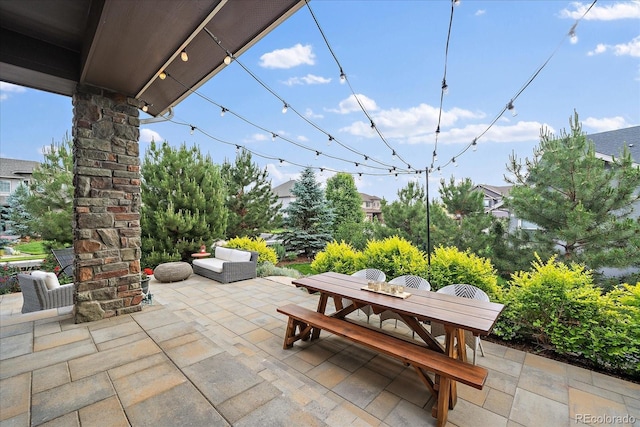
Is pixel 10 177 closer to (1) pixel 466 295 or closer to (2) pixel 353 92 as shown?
(2) pixel 353 92

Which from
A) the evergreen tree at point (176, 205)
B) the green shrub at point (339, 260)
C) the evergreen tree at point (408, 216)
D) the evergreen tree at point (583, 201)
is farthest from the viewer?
the evergreen tree at point (408, 216)

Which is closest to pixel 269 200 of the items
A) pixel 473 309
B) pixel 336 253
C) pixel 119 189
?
pixel 336 253

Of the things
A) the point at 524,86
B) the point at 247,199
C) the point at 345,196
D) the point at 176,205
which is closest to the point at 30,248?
the point at 176,205

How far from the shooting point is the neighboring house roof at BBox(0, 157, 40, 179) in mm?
17350

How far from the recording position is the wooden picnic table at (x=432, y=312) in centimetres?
211

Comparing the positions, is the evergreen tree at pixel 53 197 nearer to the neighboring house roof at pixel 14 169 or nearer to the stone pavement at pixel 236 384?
the stone pavement at pixel 236 384

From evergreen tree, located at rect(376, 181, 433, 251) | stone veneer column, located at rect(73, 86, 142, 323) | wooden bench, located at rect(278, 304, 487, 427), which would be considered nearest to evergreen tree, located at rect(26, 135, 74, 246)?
stone veneer column, located at rect(73, 86, 142, 323)

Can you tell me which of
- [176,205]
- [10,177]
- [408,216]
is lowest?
[408,216]

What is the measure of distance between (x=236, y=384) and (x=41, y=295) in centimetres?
376

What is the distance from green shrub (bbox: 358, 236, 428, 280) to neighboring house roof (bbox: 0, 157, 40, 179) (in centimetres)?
2277

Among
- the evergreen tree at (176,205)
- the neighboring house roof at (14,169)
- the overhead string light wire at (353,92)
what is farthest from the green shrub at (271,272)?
the neighboring house roof at (14,169)

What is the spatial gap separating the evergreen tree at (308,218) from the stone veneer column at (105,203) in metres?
7.51

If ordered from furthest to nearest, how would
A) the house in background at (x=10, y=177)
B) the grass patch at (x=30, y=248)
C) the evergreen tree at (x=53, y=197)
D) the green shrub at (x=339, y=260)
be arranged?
the house in background at (x=10, y=177) < the grass patch at (x=30, y=248) < the evergreen tree at (x=53, y=197) < the green shrub at (x=339, y=260)

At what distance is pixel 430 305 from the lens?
2.55 meters
